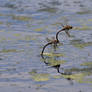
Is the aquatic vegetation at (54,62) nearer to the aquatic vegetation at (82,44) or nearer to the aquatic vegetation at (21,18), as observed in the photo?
the aquatic vegetation at (82,44)

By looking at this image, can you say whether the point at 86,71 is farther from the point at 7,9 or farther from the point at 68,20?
the point at 7,9

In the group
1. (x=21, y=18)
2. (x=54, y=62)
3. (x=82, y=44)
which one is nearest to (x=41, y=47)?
(x=82, y=44)

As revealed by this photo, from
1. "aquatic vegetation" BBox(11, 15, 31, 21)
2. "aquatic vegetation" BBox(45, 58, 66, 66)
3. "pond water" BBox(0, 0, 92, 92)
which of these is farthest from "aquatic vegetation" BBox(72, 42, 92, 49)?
"aquatic vegetation" BBox(11, 15, 31, 21)

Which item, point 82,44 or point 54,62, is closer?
point 54,62

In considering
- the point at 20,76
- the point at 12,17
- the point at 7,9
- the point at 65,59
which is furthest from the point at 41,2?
the point at 20,76

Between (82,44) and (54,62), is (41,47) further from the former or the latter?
(54,62)

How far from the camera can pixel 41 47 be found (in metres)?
9.21

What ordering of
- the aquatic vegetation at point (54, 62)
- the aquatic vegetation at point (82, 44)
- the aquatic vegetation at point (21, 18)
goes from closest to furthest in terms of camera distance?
1. the aquatic vegetation at point (54, 62)
2. the aquatic vegetation at point (82, 44)
3. the aquatic vegetation at point (21, 18)

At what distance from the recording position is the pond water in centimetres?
685

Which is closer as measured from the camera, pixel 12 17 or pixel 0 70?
pixel 0 70

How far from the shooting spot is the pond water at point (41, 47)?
6848 mm

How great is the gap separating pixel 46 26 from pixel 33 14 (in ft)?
6.46

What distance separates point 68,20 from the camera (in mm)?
12141

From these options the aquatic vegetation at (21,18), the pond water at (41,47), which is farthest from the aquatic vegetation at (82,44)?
the aquatic vegetation at (21,18)
